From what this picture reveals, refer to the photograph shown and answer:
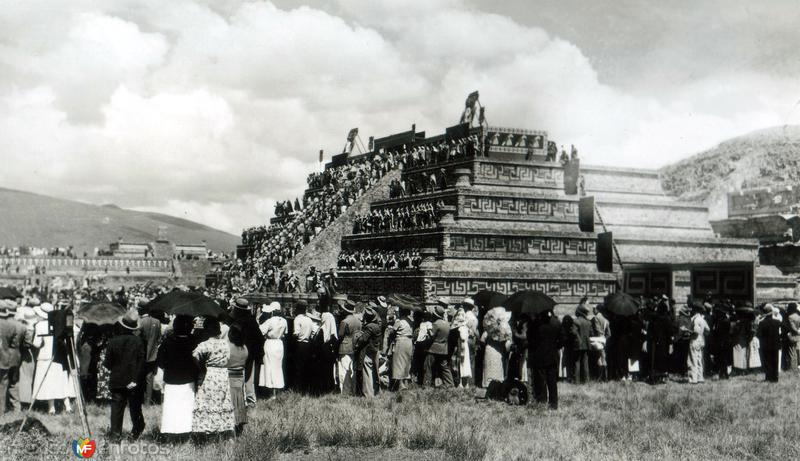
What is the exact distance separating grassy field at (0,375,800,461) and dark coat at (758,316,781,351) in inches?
73.6

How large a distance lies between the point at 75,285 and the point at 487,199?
28476mm

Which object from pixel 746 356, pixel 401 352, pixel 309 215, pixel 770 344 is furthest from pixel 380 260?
pixel 770 344

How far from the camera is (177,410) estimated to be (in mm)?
9352

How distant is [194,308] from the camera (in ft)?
30.0

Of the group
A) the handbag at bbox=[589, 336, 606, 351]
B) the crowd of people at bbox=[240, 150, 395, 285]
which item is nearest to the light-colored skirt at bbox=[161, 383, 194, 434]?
the handbag at bbox=[589, 336, 606, 351]

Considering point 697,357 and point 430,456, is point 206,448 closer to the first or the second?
point 430,456

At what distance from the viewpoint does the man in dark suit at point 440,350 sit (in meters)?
14.6

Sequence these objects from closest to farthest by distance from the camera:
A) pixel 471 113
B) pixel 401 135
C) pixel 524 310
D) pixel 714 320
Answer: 1. pixel 524 310
2. pixel 714 320
3. pixel 471 113
4. pixel 401 135

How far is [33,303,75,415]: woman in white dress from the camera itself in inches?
478

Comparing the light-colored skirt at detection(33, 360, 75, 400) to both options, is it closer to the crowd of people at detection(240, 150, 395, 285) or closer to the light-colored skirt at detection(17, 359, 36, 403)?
the light-colored skirt at detection(17, 359, 36, 403)

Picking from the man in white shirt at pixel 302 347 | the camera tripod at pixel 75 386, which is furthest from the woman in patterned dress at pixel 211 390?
the man in white shirt at pixel 302 347

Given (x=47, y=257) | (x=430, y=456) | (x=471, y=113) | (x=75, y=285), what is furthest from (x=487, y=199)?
(x=47, y=257)

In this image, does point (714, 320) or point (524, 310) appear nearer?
point (524, 310)

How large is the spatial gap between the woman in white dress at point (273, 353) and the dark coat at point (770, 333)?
32.8ft
